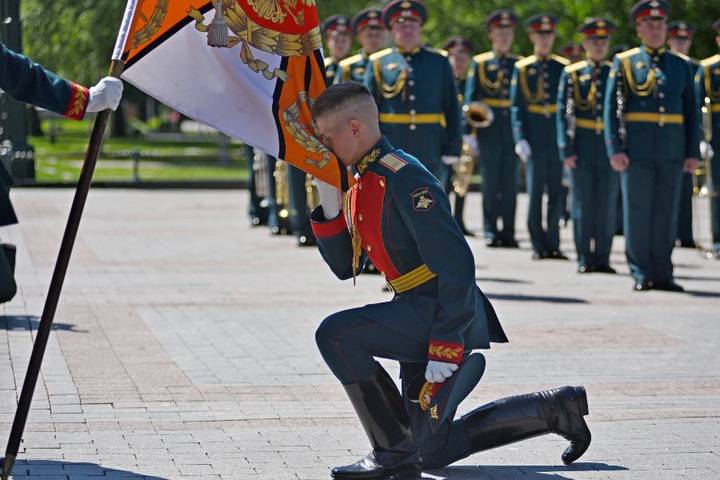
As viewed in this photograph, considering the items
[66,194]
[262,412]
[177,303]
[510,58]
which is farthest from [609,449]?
[66,194]

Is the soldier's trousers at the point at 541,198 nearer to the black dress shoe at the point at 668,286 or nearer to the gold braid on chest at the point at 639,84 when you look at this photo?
the black dress shoe at the point at 668,286

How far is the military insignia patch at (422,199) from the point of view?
19.1 ft

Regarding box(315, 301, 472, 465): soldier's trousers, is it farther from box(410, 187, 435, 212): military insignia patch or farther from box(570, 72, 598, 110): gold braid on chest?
box(570, 72, 598, 110): gold braid on chest

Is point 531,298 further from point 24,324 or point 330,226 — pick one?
point 330,226

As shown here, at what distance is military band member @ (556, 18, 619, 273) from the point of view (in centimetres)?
1390

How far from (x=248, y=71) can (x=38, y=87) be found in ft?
2.94

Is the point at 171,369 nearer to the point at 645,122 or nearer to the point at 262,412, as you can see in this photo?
the point at 262,412

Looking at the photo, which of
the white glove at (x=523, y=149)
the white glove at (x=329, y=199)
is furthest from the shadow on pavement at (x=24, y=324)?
the white glove at (x=523, y=149)

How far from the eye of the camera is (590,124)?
13945mm

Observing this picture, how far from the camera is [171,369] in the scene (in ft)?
27.9

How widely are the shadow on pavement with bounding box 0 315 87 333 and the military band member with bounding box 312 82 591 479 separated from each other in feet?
13.6

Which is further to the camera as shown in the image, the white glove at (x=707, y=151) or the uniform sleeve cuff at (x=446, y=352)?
the white glove at (x=707, y=151)

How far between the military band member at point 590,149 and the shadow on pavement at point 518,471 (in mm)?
7624

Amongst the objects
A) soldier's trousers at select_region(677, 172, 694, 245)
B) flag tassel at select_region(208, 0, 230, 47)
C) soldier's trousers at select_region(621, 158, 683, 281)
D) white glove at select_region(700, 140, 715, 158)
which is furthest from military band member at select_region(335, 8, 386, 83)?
flag tassel at select_region(208, 0, 230, 47)
